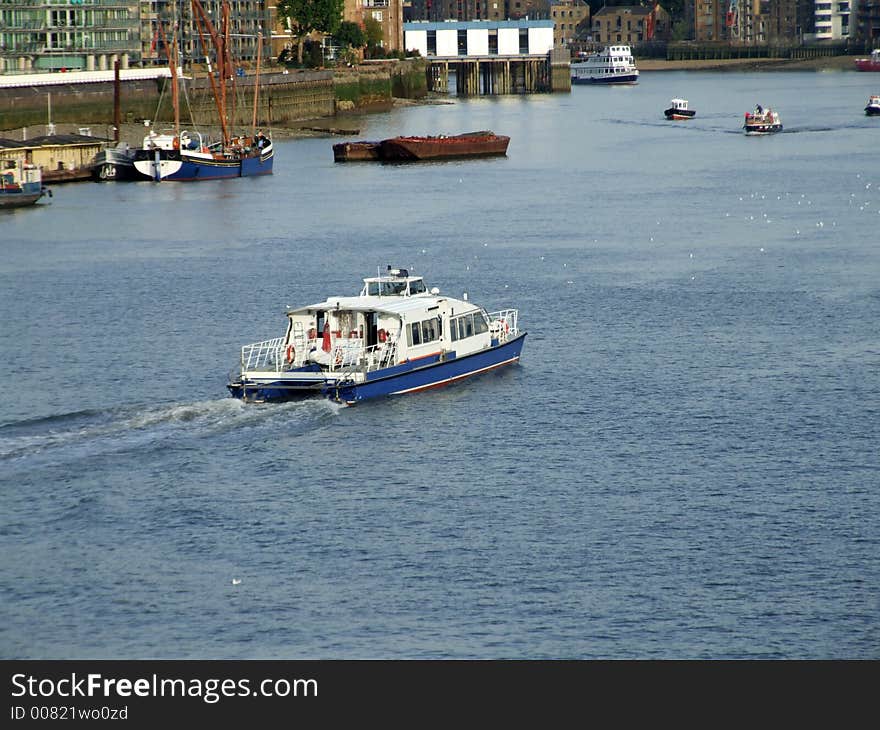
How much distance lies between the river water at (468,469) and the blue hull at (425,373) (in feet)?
2.09

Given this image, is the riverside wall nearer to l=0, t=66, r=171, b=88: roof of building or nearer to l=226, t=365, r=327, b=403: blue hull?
l=0, t=66, r=171, b=88: roof of building

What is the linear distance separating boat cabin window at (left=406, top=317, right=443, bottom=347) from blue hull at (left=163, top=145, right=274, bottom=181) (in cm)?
8420

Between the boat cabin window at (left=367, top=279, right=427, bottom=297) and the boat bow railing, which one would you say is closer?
the boat bow railing

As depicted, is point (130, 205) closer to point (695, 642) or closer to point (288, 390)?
point (288, 390)

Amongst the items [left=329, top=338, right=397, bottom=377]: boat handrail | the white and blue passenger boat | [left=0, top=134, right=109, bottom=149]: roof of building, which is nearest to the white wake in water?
the white and blue passenger boat

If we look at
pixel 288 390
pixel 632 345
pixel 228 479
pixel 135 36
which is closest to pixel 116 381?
pixel 288 390

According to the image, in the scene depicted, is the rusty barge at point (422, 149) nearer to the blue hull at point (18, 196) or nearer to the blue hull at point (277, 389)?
the blue hull at point (18, 196)

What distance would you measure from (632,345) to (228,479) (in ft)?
79.3

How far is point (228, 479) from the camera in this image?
51094 mm

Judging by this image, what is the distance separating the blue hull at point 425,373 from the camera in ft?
193

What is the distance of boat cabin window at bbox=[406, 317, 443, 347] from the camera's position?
61403 mm

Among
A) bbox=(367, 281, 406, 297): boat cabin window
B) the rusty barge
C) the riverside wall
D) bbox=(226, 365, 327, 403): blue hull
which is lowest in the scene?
bbox=(226, 365, 327, 403): blue hull

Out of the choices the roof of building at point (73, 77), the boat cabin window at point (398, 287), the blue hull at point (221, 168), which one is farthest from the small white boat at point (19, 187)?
the boat cabin window at point (398, 287)
